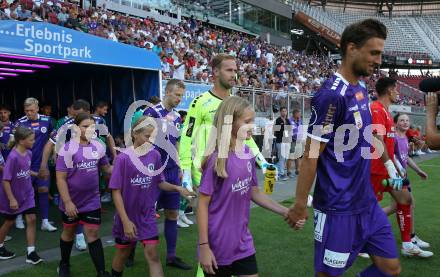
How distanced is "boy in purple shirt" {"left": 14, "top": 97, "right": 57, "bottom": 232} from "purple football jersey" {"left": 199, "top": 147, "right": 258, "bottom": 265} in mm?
4983

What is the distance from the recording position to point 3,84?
1241cm

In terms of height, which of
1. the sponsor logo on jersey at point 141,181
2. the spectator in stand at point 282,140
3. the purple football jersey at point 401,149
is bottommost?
the spectator in stand at point 282,140

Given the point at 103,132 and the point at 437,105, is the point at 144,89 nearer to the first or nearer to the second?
the point at 103,132

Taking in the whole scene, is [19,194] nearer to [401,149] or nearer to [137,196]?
[137,196]

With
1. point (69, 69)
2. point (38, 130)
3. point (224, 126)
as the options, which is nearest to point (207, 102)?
point (224, 126)

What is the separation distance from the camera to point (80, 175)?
511 centimetres

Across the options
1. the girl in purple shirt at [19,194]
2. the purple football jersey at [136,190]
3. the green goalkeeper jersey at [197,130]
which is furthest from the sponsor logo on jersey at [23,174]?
the green goalkeeper jersey at [197,130]

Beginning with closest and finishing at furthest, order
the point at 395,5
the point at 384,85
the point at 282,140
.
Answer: the point at 384,85 < the point at 282,140 < the point at 395,5

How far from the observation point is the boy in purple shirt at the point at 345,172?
3215mm

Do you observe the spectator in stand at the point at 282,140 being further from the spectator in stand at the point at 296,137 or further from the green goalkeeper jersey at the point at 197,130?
the green goalkeeper jersey at the point at 197,130

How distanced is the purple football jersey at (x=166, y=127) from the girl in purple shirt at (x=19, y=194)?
5.51 feet

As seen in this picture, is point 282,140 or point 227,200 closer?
point 227,200

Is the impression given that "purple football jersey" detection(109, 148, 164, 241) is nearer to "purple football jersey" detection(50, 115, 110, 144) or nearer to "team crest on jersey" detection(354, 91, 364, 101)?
"purple football jersey" detection(50, 115, 110, 144)

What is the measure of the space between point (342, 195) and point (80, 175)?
10.0 feet
